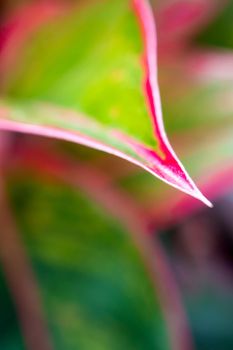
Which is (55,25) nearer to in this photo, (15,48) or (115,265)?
(15,48)

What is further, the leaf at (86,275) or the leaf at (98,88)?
the leaf at (86,275)

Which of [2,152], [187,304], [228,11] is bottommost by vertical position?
[187,304]

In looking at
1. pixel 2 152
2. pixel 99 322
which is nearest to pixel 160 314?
pixel 99 322

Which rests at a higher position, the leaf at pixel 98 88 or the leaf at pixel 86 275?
the leaf at pixel 98 88

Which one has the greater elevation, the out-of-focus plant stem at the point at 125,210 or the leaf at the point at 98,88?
the leaf at the point at 98,88

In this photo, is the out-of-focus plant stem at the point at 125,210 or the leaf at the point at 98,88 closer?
the leaf at the point at 98,88

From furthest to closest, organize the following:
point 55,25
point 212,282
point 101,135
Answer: point 212,282 → point 55,25 → point 101,135
